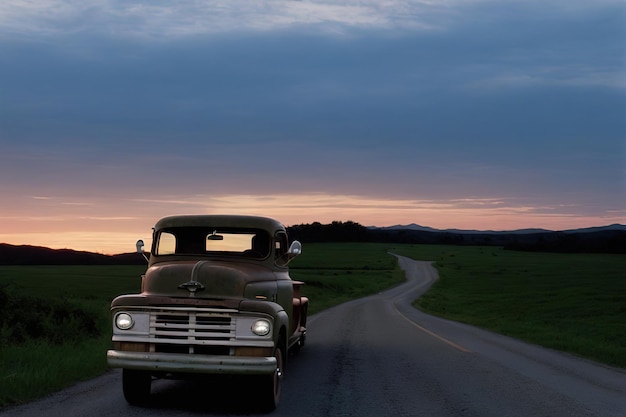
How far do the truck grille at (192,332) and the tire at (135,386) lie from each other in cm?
64

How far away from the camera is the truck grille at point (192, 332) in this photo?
9227 mm

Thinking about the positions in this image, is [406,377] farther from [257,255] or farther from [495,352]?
[495,352]

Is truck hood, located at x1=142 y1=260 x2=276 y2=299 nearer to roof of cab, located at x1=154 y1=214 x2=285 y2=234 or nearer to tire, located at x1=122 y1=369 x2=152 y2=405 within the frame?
tire, located at x1=122 y1=369 x2=152 y2=405

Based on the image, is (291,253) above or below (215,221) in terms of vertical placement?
below

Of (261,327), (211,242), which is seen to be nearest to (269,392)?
(261,327)

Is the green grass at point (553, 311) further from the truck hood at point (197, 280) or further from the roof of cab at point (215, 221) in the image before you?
the truck hood at point (197, 280)

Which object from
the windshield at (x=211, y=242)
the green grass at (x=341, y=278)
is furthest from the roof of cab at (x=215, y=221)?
the green grass at (x=341, y=278)

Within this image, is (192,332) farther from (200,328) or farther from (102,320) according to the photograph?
(102,320)

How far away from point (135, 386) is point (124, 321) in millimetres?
944

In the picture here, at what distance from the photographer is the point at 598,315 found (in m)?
37.8

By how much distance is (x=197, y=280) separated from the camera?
996 centimetres

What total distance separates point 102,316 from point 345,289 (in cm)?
5125

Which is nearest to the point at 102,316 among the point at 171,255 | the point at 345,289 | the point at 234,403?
the point at 171,255

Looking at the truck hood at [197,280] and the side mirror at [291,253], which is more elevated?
the side mirror at [291,253]
